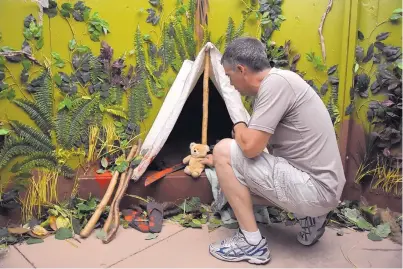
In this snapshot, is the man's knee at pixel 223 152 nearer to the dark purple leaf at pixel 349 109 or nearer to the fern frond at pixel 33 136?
the dark purple leaf at pixel 349 109

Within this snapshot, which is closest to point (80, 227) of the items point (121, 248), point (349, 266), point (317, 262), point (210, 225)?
point (121, 248)

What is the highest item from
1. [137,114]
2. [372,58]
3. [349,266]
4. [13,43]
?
[13,43]

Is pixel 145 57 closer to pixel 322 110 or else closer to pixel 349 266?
pixel 322 110

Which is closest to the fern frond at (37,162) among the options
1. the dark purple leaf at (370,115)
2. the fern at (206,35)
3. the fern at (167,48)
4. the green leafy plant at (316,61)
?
the fern at (167,48)

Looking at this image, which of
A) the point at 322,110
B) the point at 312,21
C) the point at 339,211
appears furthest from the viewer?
the point at 312,21

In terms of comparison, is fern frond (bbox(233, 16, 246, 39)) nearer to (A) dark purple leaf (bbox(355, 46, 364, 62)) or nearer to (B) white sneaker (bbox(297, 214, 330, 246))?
(A) dark purple leaf (bbox(355, 46, 364, 62))

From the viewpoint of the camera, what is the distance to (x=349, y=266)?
2494 mm

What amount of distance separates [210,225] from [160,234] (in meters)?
0.37

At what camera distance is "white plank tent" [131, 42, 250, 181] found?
3.16 m

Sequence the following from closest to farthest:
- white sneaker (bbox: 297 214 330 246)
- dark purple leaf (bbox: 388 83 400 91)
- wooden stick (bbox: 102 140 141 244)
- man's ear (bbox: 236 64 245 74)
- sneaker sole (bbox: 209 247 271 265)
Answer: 1. man's ear (bbox: 236 64 245 74)
2. sneaker sole (bbox: 209 247 271 265)
3. white sneaker (bbox: 297 214 330 246)
4. wooden stick (bbox: 102 140 141 244)
5. dark purple leaf (bbox: 388 83 400 91)

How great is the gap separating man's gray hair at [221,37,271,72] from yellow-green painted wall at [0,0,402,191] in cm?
113

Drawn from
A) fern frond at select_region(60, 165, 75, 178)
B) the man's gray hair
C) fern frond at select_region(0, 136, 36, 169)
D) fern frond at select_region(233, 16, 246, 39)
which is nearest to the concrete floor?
fern frond at select_region(60, 165, 75, 178)

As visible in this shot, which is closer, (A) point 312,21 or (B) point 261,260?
(B) point 261,260

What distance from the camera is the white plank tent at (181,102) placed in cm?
316
